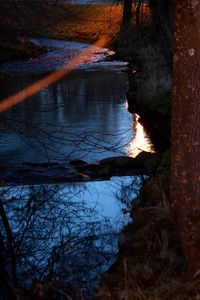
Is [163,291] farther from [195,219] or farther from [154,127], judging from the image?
[154,127]

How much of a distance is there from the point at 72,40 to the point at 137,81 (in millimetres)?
13602

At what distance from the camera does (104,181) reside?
10.0 m

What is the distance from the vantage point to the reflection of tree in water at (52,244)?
225 inches

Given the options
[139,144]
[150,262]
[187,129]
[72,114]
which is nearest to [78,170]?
[139,144]

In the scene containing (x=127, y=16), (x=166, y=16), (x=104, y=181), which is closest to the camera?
(x=104, y=181)

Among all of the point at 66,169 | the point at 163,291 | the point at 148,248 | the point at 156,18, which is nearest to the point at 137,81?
the point at 156,18

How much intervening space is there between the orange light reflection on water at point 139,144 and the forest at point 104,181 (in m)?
0.03

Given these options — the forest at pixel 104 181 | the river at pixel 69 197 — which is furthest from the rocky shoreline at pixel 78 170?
the river at pixel 69 197

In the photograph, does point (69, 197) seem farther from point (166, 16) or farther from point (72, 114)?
point (72, 114)

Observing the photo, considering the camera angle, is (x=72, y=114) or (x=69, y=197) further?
(x=72, y=114)

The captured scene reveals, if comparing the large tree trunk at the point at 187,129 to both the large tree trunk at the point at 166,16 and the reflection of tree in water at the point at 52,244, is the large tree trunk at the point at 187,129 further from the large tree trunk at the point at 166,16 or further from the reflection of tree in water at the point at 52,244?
the large tree trunk at the point at 166,16

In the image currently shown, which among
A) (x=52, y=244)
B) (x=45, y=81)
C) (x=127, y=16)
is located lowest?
(x=52, y=244)

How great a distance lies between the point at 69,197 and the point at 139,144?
411cm

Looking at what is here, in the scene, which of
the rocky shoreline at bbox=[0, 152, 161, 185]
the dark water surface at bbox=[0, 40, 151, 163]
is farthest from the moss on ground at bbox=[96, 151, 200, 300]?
the rocky shoreline at bbox=[0, 152, 161, 185]
